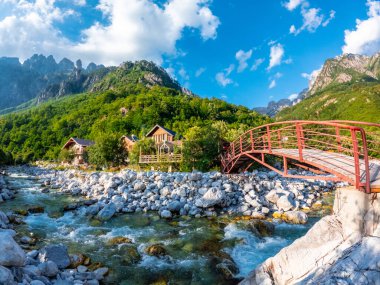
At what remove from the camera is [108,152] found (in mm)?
38781

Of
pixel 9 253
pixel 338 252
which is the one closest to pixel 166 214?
pixel 9 253

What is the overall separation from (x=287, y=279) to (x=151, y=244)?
6.37 m

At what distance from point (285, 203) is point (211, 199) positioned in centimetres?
461

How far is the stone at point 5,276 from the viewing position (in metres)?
5.59

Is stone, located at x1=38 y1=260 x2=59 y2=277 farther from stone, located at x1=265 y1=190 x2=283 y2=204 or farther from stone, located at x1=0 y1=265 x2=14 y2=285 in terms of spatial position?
stone, located at x1=265 y1=190 x2=283 y2=204

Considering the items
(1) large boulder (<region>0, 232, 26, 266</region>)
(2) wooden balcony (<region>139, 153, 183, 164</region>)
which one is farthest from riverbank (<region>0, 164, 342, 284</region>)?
(2) wooden balcony (<region>139, 153, 183, 164</region>)

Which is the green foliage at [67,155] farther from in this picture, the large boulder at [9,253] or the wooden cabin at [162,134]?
the large boulder at [9,253]

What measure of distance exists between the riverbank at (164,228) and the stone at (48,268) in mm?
216

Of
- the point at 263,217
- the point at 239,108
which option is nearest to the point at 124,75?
the point at 239,108

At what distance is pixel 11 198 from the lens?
63.8ft

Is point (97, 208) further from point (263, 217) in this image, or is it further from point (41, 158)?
point (41, 158)

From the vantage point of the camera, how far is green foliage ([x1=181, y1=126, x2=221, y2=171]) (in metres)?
27.2

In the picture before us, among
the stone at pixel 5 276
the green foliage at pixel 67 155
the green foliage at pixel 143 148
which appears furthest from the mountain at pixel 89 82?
the stone at pixel 5 276

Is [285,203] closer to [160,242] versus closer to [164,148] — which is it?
[160,242]
